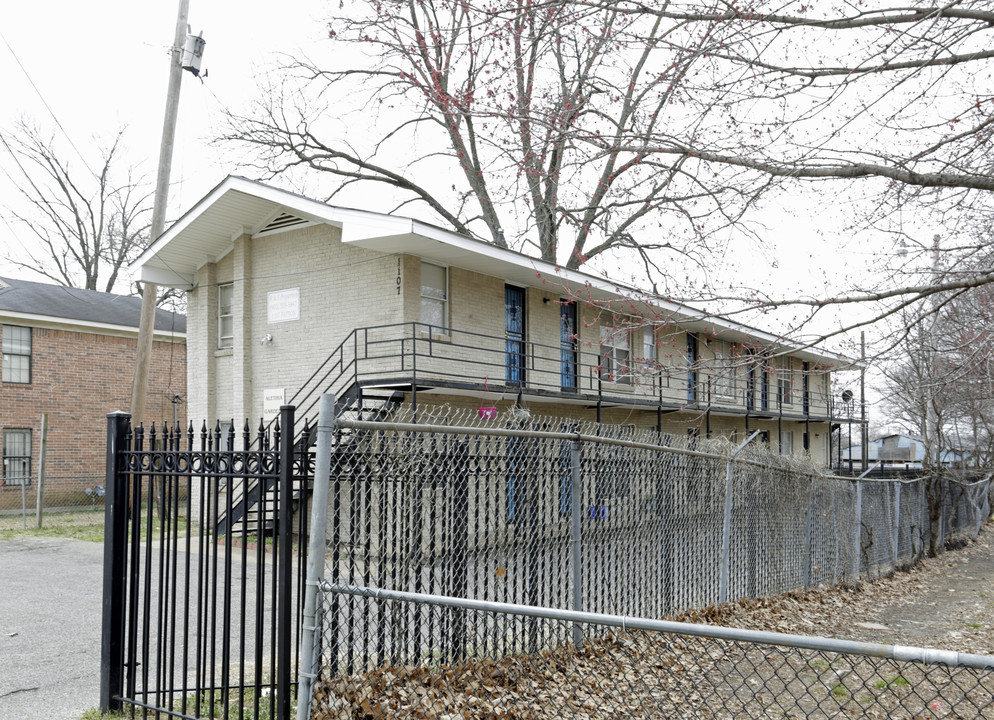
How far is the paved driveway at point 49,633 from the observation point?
20.7ft

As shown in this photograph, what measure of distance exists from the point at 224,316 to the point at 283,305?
7.75 feet

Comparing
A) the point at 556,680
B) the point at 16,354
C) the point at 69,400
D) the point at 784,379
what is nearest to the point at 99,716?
the point at 556,680

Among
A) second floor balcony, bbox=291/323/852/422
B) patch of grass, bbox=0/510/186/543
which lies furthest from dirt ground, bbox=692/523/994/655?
patch of grass, bbox=0/510/186/543

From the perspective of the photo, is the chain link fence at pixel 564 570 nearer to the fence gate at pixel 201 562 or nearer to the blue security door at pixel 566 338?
the fence gate at pixel 201 562

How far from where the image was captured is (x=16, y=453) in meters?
23.6

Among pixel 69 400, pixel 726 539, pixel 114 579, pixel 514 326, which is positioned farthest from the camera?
pixel 69 400

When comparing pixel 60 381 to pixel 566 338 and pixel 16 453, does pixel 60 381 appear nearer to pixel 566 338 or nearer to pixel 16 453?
pixel 16 453

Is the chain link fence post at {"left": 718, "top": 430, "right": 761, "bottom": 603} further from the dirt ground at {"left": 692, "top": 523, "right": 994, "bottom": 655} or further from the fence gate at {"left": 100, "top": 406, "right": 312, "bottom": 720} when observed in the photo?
the fence gate at {"left": 100, "top": 406, "right": 312, "bottom": 720}

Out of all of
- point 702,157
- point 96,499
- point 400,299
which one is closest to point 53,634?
point 702,157

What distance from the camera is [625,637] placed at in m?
6.86

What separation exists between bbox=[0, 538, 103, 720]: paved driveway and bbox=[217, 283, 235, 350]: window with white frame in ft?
20.9

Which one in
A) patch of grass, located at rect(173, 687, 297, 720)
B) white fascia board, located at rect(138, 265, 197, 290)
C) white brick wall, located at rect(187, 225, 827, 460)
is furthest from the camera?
white fascia board, located at rect(138, 265, 197, 290)

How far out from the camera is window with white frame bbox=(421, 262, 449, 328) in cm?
1712

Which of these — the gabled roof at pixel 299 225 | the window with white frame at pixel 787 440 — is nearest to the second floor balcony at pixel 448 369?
the gabled roof at pixel 299 225
